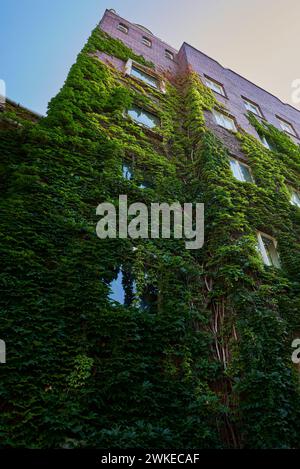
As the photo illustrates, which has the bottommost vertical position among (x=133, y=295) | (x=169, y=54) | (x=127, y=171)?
(x=133, y=295)

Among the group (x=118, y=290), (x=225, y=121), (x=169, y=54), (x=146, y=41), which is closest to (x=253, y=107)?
(x=169, y=54)

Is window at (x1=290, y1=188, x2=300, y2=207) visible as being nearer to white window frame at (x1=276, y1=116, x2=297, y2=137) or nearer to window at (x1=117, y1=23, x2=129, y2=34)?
white window frame at (x1=276, y1=116, x2=297, y2=137)

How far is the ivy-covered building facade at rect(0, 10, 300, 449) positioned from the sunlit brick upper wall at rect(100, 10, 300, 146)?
6402mm

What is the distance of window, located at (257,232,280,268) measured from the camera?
8.22 meters

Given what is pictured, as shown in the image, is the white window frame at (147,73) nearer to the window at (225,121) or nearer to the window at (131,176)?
the window at (225,121)

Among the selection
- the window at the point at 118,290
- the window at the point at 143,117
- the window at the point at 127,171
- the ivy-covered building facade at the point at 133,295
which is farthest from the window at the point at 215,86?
the window at the point at 118,290

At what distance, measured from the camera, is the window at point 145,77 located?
45.6 feet

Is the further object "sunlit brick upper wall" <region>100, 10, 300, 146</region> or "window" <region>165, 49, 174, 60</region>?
"window" <region>165, 49, 174, 60</region>

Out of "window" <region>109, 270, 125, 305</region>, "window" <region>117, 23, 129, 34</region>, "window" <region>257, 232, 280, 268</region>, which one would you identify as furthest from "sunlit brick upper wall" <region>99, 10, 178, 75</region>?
"window" <region>109, 270, 125, 305</region>

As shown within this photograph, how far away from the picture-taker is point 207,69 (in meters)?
17.9

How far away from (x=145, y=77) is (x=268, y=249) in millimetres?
9763

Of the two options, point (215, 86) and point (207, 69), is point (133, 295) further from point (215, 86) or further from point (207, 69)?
point (207, 69)

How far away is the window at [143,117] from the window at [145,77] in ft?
9.80

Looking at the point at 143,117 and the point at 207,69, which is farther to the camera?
the point at 207,69
